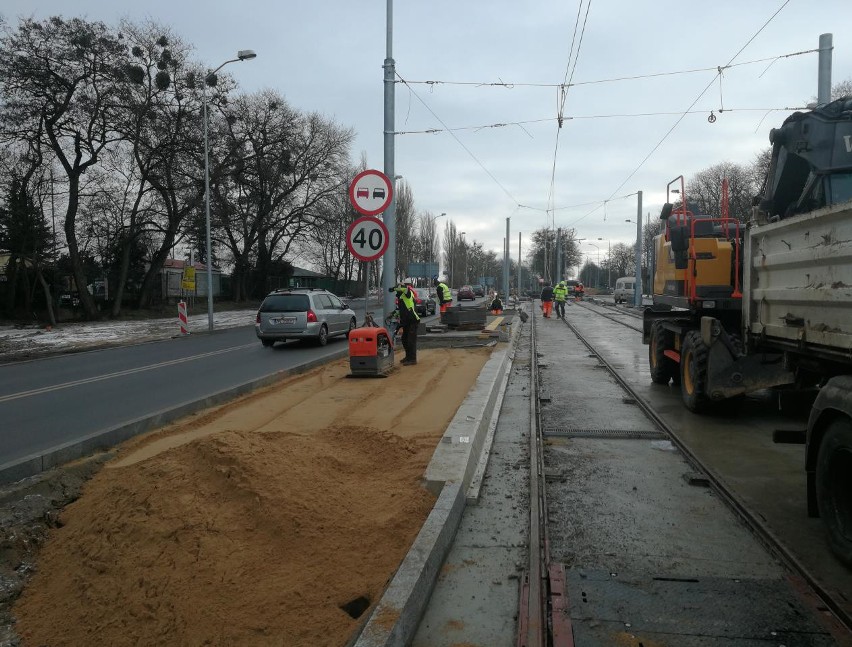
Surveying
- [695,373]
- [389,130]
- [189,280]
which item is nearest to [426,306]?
[189,280]

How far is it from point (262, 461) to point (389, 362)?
20.9ft

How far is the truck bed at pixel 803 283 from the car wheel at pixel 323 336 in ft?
46.5

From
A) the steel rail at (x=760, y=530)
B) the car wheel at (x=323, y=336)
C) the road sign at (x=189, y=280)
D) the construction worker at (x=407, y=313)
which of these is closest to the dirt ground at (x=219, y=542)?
the steel rail at (x=760, y=530)

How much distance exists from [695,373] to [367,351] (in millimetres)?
4977

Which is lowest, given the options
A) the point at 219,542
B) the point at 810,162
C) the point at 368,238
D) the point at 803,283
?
the point at 219,542

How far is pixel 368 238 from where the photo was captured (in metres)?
9.56

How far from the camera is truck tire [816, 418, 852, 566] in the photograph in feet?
12.6

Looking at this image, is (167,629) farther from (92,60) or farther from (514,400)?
(92,60)

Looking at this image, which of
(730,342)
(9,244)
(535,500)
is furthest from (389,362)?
(9,244)

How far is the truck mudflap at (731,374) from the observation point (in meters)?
7.39

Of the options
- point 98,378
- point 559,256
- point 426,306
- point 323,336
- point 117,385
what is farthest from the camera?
point 559,256

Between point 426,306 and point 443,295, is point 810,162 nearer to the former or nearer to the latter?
point 443,295

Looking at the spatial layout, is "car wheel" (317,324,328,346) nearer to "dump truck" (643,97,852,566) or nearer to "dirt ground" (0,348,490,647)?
"dump truck" (643,97,852,566)

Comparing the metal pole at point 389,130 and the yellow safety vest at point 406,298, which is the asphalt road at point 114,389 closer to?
the metal pole at point 389,130
